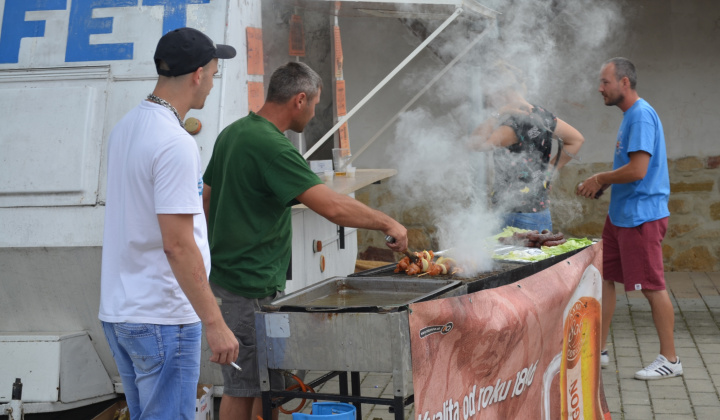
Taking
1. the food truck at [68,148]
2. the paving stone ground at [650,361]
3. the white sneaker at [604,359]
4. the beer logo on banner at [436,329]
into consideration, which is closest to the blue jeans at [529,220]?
the white sneaker at [604,359]

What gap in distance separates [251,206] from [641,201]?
278cm

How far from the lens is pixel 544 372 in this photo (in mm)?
3889

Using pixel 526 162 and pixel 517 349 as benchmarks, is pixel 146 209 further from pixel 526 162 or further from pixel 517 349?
pixel 526 162

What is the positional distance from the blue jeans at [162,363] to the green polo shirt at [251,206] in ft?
2.96

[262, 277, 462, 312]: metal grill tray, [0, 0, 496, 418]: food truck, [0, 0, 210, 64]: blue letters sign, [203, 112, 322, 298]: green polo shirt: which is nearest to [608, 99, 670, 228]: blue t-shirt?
[262, 277, 462, 312]: metal grill tray

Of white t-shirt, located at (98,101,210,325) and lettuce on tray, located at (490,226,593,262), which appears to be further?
lettuce on tray, located at (490,226,593,262)

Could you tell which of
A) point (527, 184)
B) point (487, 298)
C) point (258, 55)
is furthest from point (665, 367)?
point (258, 55)

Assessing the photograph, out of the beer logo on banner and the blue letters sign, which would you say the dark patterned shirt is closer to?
the blue letters sign

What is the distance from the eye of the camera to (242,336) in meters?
3.74

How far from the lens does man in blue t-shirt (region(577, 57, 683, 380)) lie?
5.11 m

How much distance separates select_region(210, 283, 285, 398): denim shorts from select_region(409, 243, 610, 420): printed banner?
0.97m

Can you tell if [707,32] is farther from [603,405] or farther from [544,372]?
[544,372]

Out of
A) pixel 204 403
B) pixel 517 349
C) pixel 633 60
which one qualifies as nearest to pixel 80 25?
pixel 204 403

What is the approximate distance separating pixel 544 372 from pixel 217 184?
1.82m
